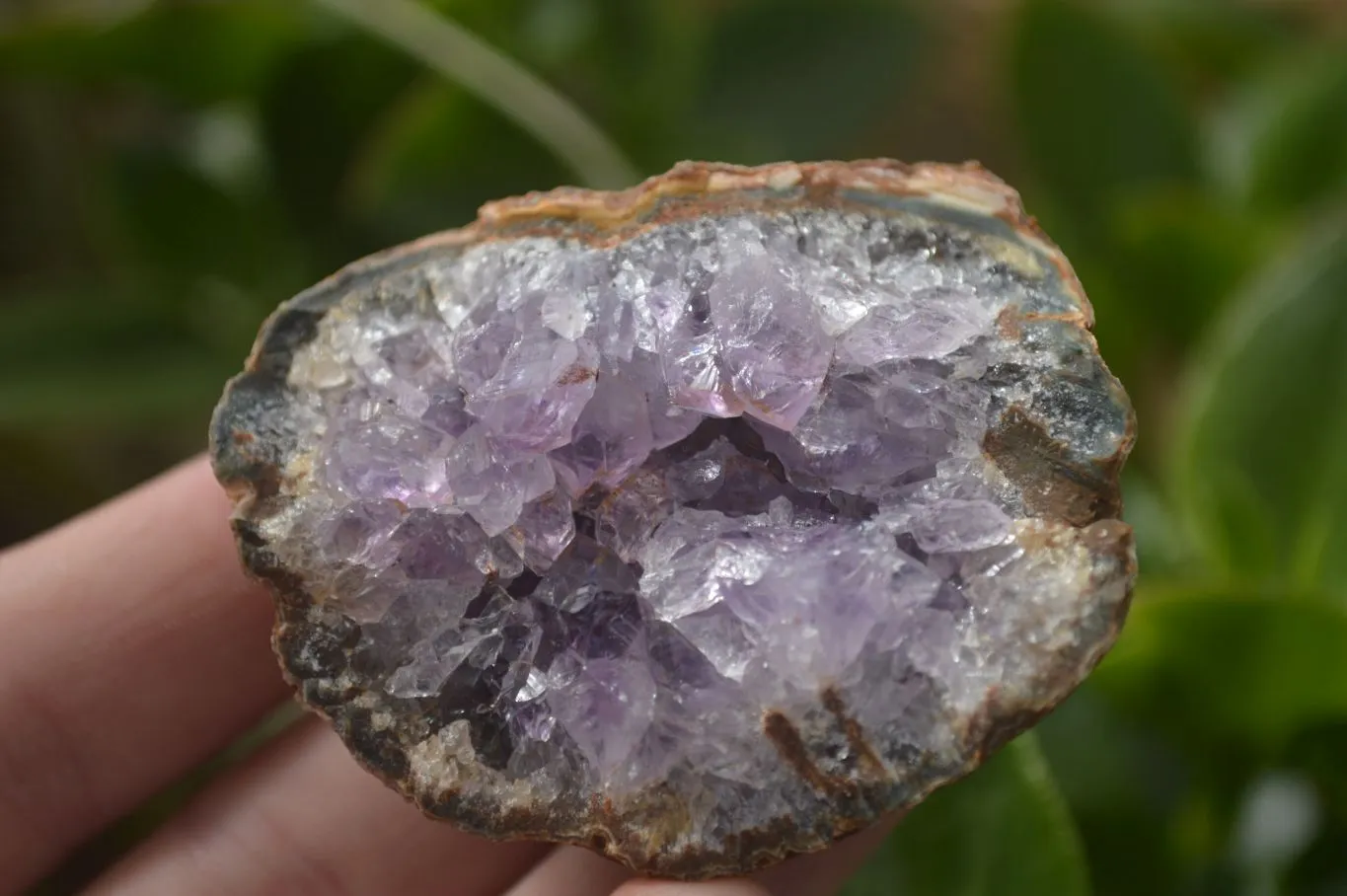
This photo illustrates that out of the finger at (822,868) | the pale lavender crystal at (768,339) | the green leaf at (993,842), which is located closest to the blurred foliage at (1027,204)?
the green leaf at (993,842)

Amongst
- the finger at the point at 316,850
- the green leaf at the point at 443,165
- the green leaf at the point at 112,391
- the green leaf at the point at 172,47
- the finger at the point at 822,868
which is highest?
the green leaf at the point at 172,47

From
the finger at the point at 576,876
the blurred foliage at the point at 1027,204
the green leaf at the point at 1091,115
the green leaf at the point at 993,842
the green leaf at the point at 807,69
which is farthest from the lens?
the green leaf at the point at 807,69

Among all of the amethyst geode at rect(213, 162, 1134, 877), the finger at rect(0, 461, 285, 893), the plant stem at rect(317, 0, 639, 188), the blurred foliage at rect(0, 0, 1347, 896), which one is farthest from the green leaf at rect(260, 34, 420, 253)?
the amethyst geode at rect(213, 162, 1134, 877)

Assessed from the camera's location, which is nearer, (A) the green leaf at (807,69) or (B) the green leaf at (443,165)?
(B) the green leaf at (443,165)

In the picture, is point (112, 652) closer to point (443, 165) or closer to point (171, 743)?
point (171, 743)

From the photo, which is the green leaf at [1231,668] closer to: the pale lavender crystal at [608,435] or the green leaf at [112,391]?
the pale lavender crystal at [608,435]

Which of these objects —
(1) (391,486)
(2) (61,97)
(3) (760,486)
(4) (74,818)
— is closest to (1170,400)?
(3) (760,486)

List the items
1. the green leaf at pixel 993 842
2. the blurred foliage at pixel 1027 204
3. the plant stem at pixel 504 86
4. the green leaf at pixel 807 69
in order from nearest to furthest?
the green leaf at pixel 993 842 → the blurred foliage at pixel 1027 204 → the plant stem at pixel 504 86 → the green leaf at pixel 807 69

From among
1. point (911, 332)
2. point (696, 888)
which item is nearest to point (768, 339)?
point (911, 332)
